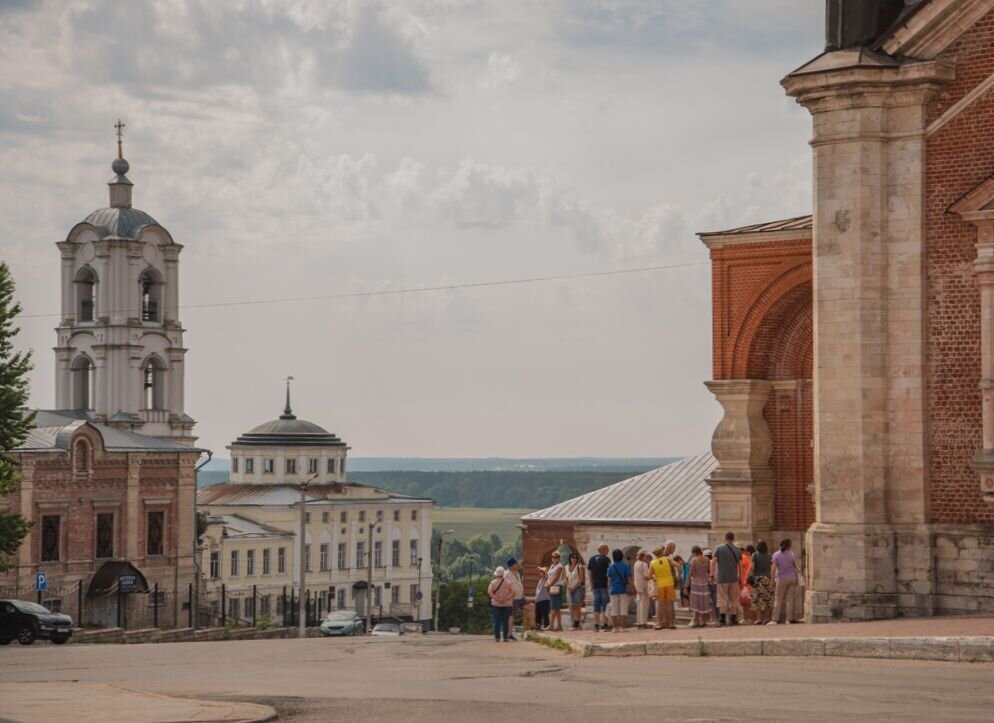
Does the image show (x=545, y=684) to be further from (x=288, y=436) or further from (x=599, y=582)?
(x=288, y=436)

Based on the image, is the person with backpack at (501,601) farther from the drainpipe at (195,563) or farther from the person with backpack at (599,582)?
the drainpipe at (195,563)

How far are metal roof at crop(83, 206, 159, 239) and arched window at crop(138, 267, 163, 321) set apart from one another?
198 centimetres

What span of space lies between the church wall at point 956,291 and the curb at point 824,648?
4.86 metres

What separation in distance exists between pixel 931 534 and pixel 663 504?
Answer: 85.2ft

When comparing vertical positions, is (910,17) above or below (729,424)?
above

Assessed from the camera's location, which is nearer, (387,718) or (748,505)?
(387,718)

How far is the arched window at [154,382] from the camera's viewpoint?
90.0 m

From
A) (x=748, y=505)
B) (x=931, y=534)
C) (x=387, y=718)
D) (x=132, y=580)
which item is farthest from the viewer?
(x=132, y=580)

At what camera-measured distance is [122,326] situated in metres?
87.3

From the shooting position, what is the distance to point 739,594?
1160 inches

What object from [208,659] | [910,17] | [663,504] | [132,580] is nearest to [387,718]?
[208,659]

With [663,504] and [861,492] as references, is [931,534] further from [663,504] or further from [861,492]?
[663,504]

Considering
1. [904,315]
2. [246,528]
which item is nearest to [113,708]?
[904,315]

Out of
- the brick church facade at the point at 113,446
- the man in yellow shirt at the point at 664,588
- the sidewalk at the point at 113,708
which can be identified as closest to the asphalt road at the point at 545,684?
the sidewalk at the point at 113,708
